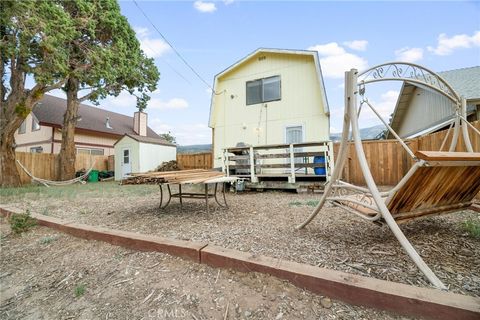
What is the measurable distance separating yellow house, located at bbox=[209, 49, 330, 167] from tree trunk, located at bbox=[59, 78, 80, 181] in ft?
24.9

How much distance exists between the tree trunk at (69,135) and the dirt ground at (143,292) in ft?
37.8

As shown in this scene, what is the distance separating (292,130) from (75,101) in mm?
11164

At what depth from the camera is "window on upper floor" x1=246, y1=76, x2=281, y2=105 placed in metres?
9.23

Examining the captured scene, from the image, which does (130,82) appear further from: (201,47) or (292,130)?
(292,130)

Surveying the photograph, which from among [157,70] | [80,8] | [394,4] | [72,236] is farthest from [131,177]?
[157,70]

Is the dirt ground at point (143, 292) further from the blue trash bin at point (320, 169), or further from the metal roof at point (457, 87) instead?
the metal roof at point (457, 87)

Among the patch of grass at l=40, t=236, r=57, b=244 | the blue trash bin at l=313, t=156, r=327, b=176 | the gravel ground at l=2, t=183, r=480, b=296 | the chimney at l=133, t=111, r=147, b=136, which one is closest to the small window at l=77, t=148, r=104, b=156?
the chimney at l=133, t=111, r=147, b=136

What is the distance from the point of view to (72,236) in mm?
2826

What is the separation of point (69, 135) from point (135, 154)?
325 cm

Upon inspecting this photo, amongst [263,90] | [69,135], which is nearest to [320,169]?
[263,90]

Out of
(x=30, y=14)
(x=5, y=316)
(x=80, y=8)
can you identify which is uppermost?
(x=80, y=8)

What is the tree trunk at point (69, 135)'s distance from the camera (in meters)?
11.8

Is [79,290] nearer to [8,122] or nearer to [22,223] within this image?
[22,223]

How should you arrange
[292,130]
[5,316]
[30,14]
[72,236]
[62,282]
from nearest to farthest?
[5,316] < [62,282] < [72,236] < [30,14] < [292,130]
